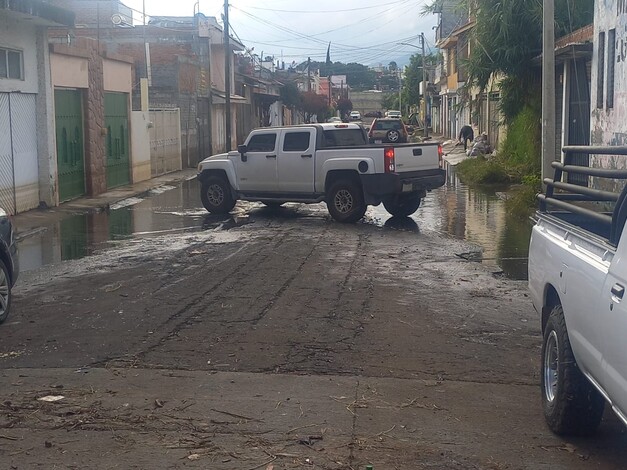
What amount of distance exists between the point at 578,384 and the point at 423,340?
2889mm

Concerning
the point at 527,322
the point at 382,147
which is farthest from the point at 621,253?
the point at 382,147

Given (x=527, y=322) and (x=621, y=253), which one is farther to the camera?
(x=527, y=322)

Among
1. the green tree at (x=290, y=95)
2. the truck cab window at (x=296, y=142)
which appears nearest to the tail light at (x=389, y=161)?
the truck cab window at (x=296, y=142)

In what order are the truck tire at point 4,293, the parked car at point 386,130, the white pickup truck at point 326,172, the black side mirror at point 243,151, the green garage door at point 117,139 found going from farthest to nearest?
1. the parked car at point 386,130
2. the green garage door at point 117,139
3. the black side mirror at point 243,151
4. the white pickup truck at point 326,172
5. the truck tire at point 4,293

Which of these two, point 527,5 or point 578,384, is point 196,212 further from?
point 578,384

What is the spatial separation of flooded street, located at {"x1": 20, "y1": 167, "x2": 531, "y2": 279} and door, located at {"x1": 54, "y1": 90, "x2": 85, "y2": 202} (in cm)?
134

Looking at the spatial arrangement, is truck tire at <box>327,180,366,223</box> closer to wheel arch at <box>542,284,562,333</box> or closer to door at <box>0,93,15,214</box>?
door at <box>0,93,15,214</box>

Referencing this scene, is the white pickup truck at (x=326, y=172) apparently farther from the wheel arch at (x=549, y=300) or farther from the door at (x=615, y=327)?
the door at (x=615, y=327)

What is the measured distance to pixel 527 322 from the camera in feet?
30.0

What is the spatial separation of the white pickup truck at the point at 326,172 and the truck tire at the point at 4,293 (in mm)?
8811

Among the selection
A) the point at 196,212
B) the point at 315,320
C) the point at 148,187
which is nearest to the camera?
the point at 315,320

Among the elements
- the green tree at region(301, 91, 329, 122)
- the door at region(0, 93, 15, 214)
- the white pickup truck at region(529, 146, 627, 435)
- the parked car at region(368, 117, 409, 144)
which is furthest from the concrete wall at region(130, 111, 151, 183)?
the green tree at region(301, 91, 329, 122)

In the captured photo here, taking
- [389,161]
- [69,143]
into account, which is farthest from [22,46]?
[389,161]

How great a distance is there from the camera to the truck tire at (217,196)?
19297 millimetres
